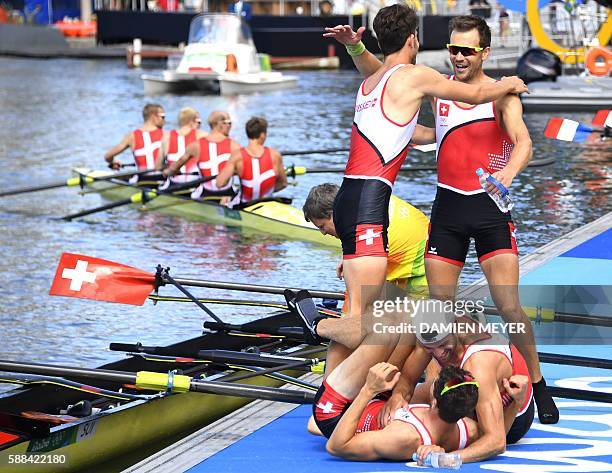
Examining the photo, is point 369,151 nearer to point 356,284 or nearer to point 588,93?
point 356,284

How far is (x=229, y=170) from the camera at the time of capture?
1458 cm

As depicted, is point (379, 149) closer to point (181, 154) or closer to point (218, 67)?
point (181, 154)

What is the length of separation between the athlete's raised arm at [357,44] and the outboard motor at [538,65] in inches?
867

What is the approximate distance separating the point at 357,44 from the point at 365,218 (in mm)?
1066

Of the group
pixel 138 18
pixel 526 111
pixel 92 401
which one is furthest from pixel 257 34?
pixel 92 401

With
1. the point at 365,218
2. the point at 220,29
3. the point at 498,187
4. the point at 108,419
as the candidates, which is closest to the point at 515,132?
the point at 498,187

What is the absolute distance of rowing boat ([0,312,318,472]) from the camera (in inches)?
261

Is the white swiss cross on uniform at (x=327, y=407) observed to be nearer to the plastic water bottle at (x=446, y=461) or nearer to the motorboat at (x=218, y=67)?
the plastic water bottle at (x=446, y=461)

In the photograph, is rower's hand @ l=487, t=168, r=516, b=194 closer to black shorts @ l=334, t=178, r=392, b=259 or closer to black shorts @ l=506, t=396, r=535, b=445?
black shorts @ l=334, t=178, r=392, b=259

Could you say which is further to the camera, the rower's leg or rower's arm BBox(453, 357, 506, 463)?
the rower's leg

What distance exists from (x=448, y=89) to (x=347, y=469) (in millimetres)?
1883

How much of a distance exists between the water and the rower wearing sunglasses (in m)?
4.05

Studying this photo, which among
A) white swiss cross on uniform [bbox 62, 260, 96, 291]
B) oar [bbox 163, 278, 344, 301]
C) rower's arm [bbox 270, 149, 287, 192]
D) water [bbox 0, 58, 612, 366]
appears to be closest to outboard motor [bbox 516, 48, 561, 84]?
water [bbox 0, 58, 612, 366]

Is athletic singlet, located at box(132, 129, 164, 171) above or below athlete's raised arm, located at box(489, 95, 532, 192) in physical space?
below
